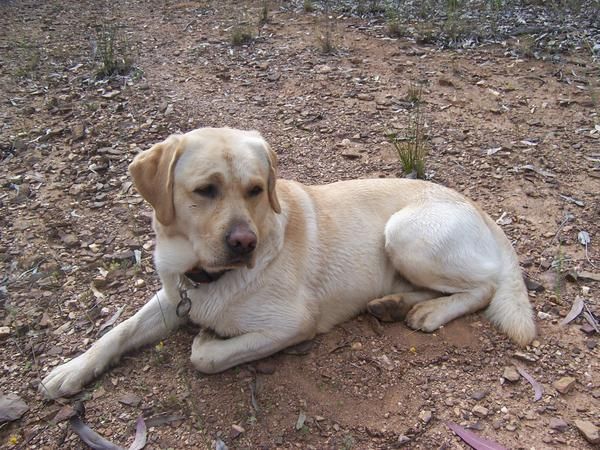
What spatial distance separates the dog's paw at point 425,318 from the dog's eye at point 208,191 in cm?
136

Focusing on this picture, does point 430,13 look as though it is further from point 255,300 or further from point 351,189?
point 255,300

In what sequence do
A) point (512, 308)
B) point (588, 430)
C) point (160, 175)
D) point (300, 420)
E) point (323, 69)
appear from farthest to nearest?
point (323, 69) < point (512, 308) < point (160, 175) < point (300, 420) < point (588, 430)

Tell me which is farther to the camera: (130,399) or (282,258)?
(282,258)

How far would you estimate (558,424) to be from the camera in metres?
2.56

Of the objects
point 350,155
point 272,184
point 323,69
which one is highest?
point 272,184

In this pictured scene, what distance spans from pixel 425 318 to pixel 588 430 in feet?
3.17

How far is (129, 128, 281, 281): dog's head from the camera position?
8.57 ft

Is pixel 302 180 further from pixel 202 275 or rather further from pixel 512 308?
pixel 512 308

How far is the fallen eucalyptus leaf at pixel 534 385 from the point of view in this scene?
8.96 ft

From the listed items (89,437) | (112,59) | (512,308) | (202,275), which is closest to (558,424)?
(512,308)

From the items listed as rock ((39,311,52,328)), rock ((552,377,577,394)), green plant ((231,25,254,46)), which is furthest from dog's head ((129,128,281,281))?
green plant ((231,25,254,46))

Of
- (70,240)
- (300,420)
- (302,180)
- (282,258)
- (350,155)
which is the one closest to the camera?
(300,420)

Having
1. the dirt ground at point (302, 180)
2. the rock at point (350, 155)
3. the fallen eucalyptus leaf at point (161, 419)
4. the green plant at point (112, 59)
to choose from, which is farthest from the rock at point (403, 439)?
the green plant at point (112, 59)

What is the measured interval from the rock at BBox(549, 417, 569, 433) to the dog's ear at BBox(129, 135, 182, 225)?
2115 millimetres
